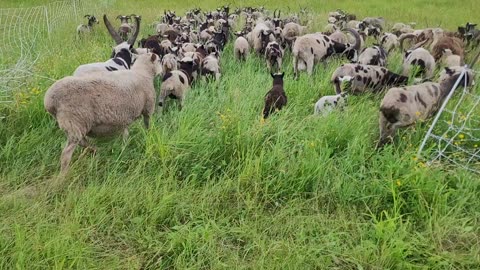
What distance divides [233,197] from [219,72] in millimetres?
3406

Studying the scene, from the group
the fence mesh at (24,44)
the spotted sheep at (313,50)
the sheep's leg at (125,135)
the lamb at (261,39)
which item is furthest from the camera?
the lamb at (261,39)

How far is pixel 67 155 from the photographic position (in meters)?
4.19

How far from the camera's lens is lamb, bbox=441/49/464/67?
25.0 ft

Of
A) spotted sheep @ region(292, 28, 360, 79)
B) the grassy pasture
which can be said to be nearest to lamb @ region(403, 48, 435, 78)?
spotted sheep @ region(292, 28, 360, 79)

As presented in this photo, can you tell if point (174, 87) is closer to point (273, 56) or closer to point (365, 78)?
point (273, 56)

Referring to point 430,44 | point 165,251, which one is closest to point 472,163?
point 165,251

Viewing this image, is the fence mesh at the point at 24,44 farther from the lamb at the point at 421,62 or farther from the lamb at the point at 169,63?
the lamb at the point at 421,62

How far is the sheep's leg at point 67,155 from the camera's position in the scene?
13.7 ft

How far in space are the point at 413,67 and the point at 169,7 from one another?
10788mm

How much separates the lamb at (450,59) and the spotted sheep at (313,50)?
151 cm

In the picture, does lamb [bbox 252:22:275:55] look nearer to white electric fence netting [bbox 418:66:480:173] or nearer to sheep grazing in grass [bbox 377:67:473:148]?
sheep grazing in grass [bbox 377:67:473:148]

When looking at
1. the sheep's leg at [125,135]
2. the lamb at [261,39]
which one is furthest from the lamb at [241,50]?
the sheep's leg at [125,135]

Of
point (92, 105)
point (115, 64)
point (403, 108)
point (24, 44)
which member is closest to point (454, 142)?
point (403, 108)

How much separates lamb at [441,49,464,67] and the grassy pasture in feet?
10.2
